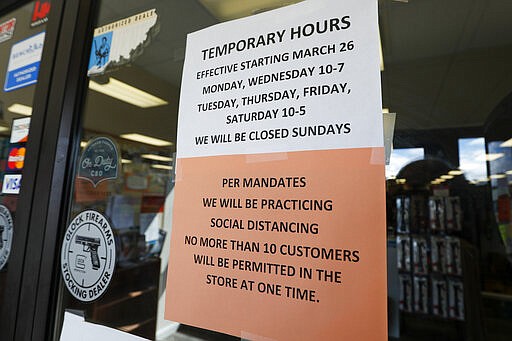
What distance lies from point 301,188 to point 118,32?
643mm

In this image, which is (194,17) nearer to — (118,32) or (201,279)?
(118,32)

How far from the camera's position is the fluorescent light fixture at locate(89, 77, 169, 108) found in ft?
2.21

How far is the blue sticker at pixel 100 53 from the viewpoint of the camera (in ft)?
2.48

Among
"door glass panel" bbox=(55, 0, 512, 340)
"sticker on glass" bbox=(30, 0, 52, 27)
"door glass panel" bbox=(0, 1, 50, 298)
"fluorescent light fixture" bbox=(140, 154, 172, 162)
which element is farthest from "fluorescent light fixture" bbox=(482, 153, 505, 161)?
"sticker on glass" bbox=(30, 0, 52, 27)

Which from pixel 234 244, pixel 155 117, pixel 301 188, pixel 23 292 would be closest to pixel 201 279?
pixel 234 244

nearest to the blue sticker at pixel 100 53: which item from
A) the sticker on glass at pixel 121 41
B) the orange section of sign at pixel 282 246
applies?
the sticker on glass at pixel 121 41

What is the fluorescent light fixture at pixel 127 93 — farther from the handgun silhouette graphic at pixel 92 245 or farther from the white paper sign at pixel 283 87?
the handgun silhouette graphic at pixel 92 245

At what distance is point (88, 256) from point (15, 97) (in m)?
0.64

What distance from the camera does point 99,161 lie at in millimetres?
708

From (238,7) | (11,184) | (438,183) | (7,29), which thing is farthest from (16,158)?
(438,183)

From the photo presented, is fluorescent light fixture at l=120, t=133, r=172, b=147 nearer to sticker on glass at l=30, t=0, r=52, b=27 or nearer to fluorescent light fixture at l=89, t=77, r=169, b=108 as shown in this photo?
fluorescent light fixture at l=89, t=77, r=169, b=108

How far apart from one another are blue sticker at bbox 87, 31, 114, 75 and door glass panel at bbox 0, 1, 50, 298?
23 centimetres

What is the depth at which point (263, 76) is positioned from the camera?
1.68ft

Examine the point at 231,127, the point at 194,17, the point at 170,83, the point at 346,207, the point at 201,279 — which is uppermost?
the point at 194,17
